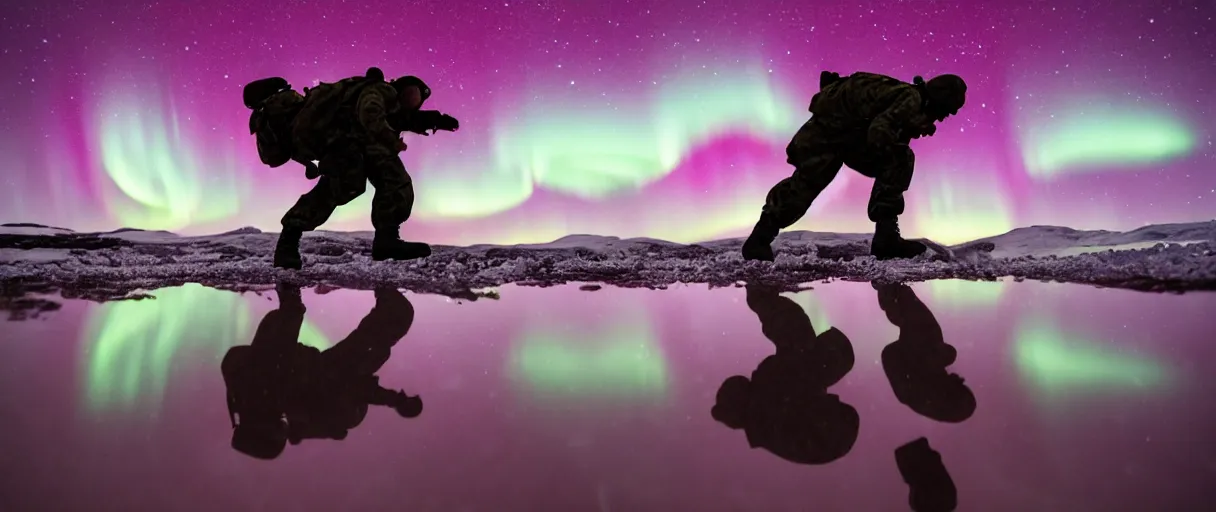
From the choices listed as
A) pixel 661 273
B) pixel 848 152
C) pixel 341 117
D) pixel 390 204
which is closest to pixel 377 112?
pixel 341 117

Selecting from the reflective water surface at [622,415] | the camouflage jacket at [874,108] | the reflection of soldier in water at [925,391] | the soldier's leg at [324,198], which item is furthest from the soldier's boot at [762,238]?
the soldier's leg at [324,198]

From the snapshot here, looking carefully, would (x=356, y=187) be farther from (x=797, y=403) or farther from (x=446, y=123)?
(x=797, y=403)

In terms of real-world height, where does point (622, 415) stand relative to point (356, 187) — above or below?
below

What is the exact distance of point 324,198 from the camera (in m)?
4.75

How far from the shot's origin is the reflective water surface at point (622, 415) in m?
0.73

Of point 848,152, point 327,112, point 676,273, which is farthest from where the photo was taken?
point 848,152

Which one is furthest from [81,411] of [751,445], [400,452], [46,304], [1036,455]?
[46,304]

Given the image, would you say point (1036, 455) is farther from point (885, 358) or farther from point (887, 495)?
point (885, 358)

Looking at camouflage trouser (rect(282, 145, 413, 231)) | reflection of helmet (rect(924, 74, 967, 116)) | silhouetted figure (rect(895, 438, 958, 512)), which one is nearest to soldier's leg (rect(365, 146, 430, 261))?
camouflage trouser (rect(282, 145, 413, 231))

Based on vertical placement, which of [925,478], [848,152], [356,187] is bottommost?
[925,478]

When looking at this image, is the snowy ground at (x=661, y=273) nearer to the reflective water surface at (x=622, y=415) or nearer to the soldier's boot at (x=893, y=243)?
the soldier's boot at (x=893, y=243)

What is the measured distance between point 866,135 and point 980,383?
3990mm

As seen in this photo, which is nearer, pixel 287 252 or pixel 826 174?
pixel 287 252

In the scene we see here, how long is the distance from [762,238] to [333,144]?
3668mm
